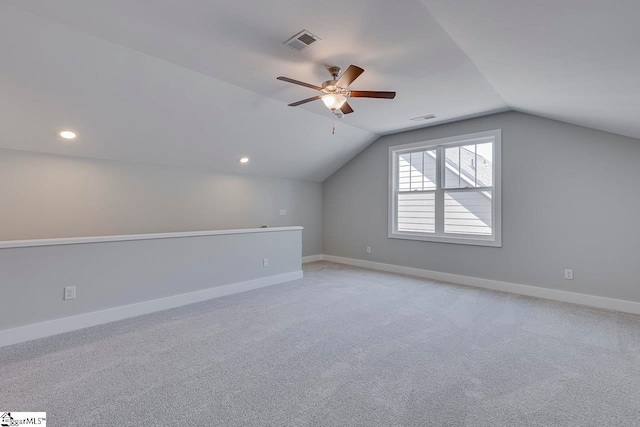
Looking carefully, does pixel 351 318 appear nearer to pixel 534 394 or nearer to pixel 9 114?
pixel 534 394

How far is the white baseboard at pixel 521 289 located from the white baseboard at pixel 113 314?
8.16 ft

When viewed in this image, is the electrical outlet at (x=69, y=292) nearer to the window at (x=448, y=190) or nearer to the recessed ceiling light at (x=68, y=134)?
the recessed ceiling light at (x=68, y=134)

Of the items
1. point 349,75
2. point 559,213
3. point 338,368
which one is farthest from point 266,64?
point 559,213

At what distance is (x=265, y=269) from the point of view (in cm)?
457

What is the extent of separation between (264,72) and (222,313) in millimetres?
2647

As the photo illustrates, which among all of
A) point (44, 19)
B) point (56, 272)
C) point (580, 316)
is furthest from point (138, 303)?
point (580, 316)

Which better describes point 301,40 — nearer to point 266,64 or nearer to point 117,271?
point 266,64

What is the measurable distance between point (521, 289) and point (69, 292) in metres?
5.40

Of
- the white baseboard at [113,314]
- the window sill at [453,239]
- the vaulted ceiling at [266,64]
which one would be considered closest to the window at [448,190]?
the window sill at [453,239]

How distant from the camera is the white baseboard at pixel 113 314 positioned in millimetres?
2619

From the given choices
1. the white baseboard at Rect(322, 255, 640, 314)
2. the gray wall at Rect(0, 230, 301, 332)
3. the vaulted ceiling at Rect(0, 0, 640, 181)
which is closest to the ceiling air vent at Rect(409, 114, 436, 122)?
the vaulted ceiling at Rect(0, 0, 640, 181)

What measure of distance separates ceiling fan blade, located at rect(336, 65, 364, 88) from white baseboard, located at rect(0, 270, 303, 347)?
296cm

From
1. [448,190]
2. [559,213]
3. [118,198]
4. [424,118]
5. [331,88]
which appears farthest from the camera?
[448,190]

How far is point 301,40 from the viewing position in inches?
96.3
